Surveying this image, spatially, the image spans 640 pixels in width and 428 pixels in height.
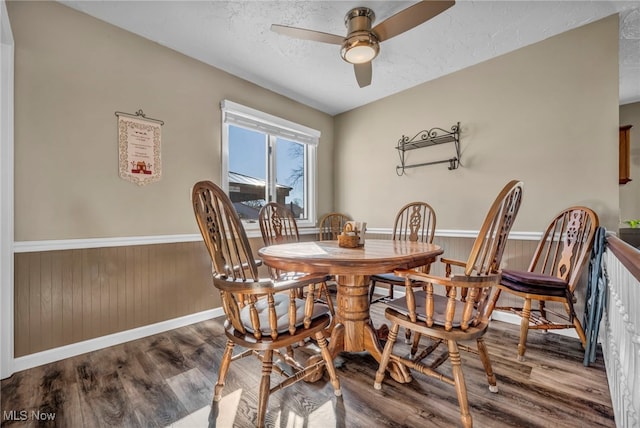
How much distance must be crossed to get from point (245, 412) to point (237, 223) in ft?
3.23

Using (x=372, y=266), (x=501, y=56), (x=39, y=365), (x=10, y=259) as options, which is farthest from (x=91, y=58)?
(x=501, y=56)

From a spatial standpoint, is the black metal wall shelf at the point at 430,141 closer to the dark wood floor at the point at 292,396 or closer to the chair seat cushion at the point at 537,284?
the chair seat cushion at the point at 537,284

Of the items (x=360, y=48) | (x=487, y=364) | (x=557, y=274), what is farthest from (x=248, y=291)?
(x=557, y=274)

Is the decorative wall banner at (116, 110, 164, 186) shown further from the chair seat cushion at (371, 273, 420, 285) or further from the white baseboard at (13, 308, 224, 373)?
the chair seat cushion at (371, 273, 420, 285)

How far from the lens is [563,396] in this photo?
4.95 feet

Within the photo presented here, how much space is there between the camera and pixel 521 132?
102 inches

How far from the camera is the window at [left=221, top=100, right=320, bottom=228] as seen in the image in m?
3.05

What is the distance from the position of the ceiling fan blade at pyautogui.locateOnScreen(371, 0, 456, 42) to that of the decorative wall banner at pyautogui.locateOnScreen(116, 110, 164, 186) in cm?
200

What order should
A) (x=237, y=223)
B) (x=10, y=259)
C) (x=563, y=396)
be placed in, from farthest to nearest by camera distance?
1. (x=10, y=259)
2. (x=563, y=396)
3. (x=237, y=223)

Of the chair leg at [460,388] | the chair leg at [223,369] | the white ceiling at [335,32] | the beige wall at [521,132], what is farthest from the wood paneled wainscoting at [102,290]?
Answer: the beige wall at [521,132]

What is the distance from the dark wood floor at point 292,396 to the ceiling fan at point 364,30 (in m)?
2.18

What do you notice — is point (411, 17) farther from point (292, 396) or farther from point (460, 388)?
point (292, 396)

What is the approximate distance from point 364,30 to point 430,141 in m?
1.63

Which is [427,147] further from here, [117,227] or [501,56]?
[117,227]
